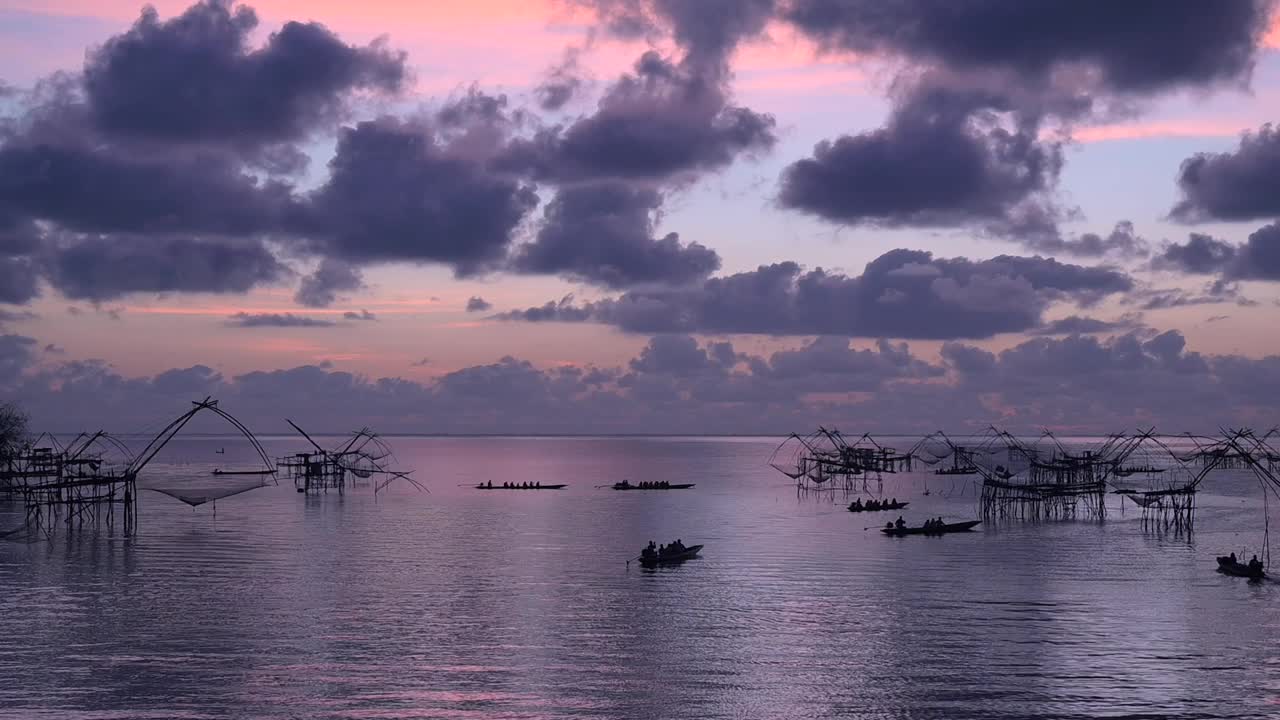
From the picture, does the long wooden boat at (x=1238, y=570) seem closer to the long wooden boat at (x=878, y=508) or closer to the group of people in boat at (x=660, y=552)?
the group of people in boat at (x=660, y=552)

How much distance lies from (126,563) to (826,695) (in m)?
38.6

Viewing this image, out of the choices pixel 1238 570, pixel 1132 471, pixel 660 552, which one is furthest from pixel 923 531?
pixel 1132 471

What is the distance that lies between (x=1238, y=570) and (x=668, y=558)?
26578 mm

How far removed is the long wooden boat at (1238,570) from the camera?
49.5 metres

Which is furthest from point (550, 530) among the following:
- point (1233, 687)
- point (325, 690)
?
point (1233, 687)

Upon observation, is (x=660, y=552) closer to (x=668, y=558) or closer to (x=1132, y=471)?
(x=668, y=558)

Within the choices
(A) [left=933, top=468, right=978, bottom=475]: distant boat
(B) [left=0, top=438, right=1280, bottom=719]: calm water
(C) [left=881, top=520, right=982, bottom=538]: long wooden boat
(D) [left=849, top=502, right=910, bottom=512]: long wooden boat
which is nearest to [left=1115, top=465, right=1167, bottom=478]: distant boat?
(A) [left=933, top=468, right=978, bottom=475]: distant boat

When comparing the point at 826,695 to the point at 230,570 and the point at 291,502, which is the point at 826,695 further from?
the point at 291,502

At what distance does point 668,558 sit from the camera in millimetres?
55688

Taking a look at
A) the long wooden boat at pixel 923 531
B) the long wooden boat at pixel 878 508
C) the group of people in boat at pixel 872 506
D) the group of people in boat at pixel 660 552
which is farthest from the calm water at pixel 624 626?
the group of people in boat at pixel 872 506

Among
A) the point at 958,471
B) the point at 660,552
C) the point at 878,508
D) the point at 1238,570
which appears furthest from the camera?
the point at 958,471

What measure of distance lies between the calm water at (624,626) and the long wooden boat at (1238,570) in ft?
2.06

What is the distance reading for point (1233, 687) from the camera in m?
30.8

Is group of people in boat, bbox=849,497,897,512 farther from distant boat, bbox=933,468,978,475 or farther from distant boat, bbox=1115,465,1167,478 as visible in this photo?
distant boat, bbox=933,468,978,475
